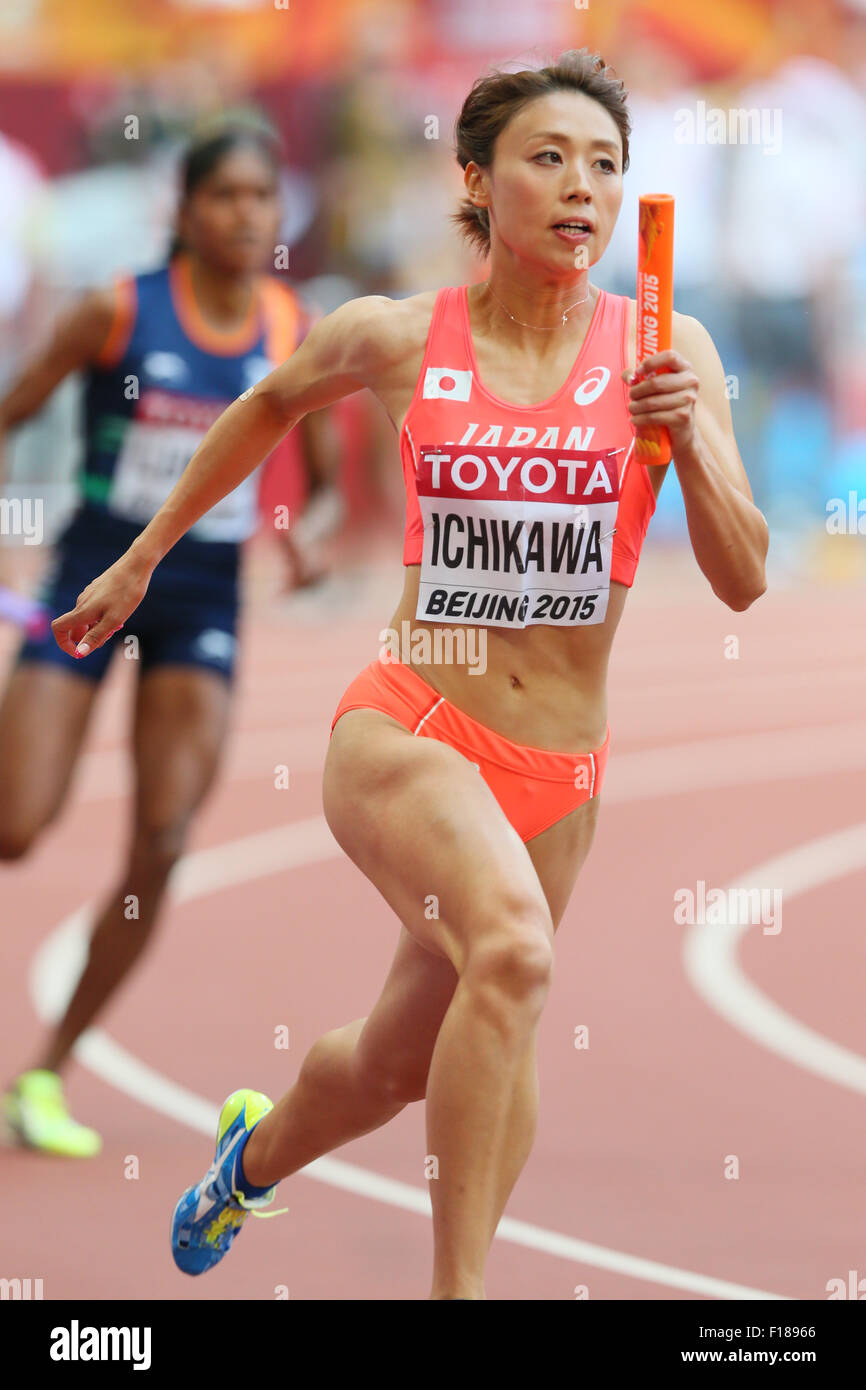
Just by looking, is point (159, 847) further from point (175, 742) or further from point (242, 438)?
point (242, 438)

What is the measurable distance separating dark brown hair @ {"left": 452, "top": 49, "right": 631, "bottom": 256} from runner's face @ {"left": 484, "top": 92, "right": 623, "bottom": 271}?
31 mm

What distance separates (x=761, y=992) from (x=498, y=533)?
3827 mm

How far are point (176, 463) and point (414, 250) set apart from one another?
1918cm

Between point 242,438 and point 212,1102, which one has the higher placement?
point 242,438

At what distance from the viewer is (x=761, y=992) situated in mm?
7242

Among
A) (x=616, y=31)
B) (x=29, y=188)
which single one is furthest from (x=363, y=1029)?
(x=616, y=31)

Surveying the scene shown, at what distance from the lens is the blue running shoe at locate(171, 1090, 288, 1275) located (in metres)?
4.44

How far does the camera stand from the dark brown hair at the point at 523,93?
12.5 ft

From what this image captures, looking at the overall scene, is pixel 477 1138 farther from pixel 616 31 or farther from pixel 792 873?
pixel 616 31

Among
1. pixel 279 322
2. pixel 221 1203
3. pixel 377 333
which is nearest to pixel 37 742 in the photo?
pixel 279 322

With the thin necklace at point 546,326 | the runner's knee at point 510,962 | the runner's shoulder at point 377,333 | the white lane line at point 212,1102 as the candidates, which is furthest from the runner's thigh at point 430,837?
the white lane line at point 212,1102

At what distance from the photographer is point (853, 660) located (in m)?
18.0

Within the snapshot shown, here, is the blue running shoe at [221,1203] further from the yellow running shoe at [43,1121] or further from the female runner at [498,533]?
the yellow running shoe at [43,1121]

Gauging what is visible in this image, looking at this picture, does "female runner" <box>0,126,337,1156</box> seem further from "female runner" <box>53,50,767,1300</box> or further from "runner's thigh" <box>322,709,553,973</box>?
"runner's thigh" <box>322,709,553,973</box>
